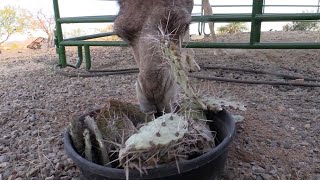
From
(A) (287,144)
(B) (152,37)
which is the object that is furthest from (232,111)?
(B) (152,37)

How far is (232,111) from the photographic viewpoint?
9.75 ft

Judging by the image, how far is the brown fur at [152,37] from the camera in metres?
1.93

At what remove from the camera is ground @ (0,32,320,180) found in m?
2.15

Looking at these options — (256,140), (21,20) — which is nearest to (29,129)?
(256,140)

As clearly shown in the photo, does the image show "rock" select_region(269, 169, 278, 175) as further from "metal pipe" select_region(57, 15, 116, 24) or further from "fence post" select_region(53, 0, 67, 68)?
"fence post" select_region(53, 0, 67, 68)

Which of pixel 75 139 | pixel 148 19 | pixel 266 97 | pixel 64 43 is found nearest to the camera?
pixel 75 139

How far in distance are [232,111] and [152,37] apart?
55.5 inches

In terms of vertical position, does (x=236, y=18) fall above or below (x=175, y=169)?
above

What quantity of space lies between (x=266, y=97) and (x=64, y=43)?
3.43m

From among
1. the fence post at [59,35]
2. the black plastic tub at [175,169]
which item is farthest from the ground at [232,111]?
the black plastic tub at [175,169]

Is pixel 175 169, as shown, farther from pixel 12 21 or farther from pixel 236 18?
pixel 12 21

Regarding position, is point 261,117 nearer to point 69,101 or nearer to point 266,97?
Result: point 266,97

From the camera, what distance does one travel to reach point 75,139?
179cm

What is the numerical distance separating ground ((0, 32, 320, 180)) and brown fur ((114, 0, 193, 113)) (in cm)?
64
